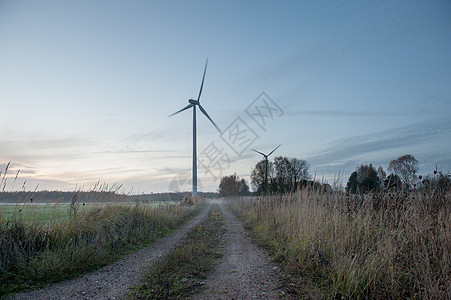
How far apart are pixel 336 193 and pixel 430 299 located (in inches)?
190

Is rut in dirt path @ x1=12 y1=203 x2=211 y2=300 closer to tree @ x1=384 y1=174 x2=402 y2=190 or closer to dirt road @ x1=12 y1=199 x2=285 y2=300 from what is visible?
dirt road @ x1=12 y1=199 x2=285 y2=300

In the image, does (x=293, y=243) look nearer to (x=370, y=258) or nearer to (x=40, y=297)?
(x=370, y=258)

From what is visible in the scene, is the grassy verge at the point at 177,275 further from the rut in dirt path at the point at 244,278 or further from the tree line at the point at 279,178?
the tree line at the point at 279,178

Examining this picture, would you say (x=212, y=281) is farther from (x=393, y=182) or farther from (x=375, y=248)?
(x=393, y=182)

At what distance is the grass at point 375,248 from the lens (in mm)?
3809

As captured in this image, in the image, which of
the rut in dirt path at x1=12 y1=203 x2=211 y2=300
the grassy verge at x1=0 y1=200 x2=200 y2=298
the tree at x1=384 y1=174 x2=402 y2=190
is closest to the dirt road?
the rut in dirt path at x1=12 y1=203 x2=211 y2=300

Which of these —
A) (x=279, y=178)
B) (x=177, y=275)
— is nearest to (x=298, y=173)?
(x=279, y=178)

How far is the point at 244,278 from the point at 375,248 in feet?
9.43

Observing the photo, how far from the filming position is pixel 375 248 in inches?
212

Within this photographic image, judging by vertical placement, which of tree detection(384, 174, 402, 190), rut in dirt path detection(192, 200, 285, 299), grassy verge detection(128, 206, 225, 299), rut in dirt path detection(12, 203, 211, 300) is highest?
tree detection(384, 174, 402, 190)

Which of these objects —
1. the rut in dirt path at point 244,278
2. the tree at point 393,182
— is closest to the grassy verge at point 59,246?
the rut in dirt path at point 244,278

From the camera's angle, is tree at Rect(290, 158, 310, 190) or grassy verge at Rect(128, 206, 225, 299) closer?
grassy verge at Rect(128, 206, 225, 299)

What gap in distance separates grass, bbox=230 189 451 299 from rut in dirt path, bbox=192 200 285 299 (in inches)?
17.8

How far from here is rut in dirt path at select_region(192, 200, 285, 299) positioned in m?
4.57
